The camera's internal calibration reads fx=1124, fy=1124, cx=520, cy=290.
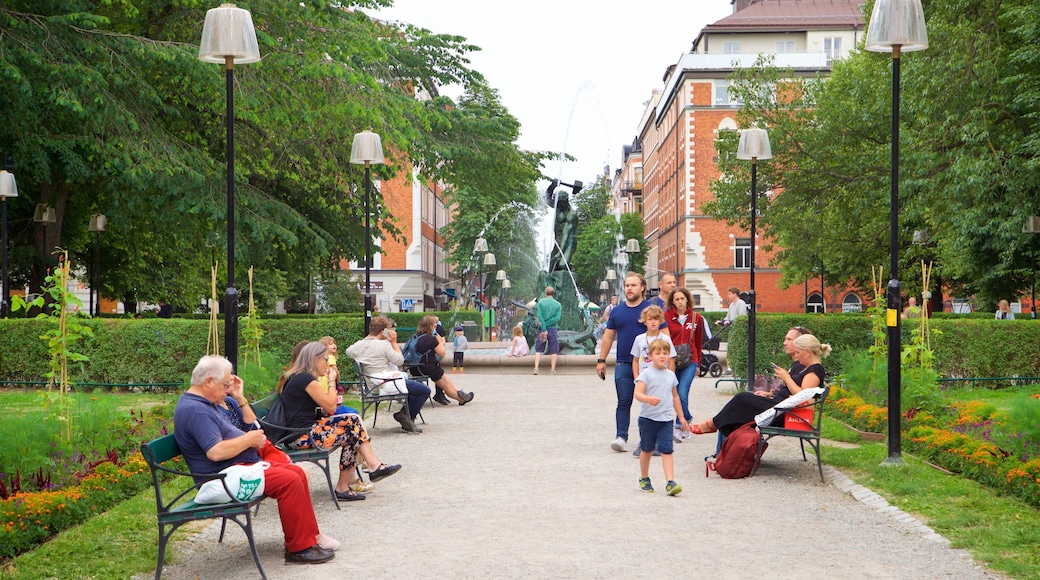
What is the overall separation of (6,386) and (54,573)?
1464cm

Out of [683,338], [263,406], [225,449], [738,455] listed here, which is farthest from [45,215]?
[225,449]

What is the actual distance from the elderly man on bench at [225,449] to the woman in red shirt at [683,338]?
21.1 feet

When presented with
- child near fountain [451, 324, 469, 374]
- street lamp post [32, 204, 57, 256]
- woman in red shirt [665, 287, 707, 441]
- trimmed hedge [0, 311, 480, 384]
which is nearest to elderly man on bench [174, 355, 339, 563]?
woman in red shirt [665, 287, 707, 441]

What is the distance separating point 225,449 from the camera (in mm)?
6758

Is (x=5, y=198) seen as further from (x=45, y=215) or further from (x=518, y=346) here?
(x=518, y=346)

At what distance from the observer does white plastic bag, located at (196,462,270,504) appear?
6.63 m

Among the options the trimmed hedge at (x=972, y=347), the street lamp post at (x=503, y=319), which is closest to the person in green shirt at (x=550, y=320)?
the trimmed hedge at (x=972, y=347)

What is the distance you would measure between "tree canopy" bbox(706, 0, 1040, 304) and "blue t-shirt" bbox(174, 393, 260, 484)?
1867 cm

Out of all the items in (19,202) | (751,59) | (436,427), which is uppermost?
(751,59)

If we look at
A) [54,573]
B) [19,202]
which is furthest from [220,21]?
[19,202]

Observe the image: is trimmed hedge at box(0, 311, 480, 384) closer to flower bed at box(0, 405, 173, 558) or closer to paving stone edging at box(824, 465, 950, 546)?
flower bed at box(0, 405, 173, 558)

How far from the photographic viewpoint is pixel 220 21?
33.8ft

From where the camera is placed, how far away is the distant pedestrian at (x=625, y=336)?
39.1 ft

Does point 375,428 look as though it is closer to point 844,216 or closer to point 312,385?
point 312,385
